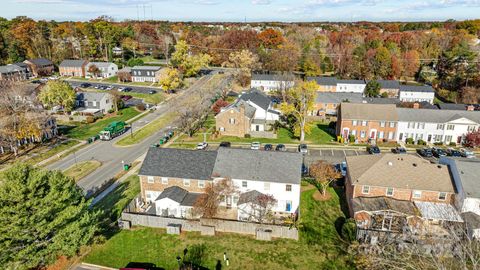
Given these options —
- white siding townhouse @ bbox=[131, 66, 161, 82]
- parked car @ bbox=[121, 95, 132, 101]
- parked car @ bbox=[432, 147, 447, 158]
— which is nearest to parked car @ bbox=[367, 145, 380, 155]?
A: parked car @ bbox=[432, 147, 447, 158]

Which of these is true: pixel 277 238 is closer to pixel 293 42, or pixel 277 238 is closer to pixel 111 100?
pixel 111 100

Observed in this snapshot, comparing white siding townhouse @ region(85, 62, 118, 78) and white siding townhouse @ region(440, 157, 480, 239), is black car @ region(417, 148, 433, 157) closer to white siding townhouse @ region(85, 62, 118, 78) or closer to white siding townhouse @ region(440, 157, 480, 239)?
white siding townhouse @ region(440, 157, 480, 239)

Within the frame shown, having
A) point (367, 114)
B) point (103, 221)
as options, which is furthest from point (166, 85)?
point (103, 221)

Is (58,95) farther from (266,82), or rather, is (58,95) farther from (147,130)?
(266,82)

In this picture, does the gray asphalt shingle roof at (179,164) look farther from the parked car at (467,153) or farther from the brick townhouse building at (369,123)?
the parked car at (467,153)

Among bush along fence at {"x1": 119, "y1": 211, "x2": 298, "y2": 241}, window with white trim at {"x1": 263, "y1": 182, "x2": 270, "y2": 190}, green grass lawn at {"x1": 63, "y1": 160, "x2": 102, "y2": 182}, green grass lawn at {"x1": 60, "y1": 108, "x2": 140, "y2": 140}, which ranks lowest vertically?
bush along fence at {"x1": 119, "y1": 211, "x2": 298, "y2": 241}

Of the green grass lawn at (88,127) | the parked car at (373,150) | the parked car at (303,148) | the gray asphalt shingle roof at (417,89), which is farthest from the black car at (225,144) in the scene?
the gray asphalt shingle roof at (417,89)
